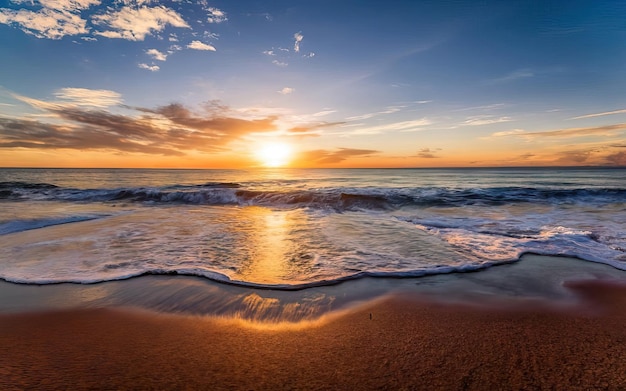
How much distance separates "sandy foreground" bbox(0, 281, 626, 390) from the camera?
99.9 inches

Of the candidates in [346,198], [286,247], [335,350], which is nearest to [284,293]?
[335,350]

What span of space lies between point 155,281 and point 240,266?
1404mm

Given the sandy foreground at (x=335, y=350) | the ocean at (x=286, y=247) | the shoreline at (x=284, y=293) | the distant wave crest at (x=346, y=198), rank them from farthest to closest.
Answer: the distant wave crest at (x=346, y=198), the ocean at (x=286, y=247), the shoreline at (x=284, y=293), the sandy foreground at (x=335, y=350)

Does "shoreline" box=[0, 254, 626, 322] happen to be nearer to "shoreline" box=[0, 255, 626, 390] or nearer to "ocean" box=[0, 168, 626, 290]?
"shoreline" box=[0, 255, 626, 390]

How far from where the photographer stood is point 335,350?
9.86 ft

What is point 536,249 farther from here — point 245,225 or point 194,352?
point 245,225

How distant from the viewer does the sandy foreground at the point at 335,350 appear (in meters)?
2.54

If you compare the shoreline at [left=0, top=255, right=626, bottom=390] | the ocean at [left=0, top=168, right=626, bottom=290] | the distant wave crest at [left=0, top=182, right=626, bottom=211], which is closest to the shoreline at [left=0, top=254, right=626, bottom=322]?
the shoreline at [left=0, top=255, right=626, bottom=390]

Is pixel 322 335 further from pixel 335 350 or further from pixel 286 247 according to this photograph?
pixel 286 247

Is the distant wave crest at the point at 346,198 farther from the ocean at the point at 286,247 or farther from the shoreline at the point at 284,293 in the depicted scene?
the shoreline at the point at 284,293

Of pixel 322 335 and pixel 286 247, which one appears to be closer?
pixel 322 335

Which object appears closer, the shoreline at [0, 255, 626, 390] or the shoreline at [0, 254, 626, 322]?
the shoreline at [0, 255, 626, 390]

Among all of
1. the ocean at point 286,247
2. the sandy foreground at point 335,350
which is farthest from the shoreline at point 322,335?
the ocean at point 286,247

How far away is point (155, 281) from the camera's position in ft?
16.5
